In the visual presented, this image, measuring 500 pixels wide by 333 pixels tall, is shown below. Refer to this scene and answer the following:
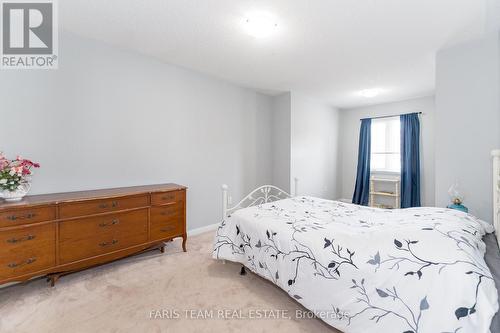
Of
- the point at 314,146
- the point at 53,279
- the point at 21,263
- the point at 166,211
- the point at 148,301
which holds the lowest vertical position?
the point at 148,301

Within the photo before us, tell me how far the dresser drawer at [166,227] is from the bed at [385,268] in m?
1.03

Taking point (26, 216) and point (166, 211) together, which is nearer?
point (26, 216)

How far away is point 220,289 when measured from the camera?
2.02 m

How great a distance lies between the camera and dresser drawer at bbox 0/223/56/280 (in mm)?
1718

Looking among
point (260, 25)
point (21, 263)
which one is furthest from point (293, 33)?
point (21, 263)

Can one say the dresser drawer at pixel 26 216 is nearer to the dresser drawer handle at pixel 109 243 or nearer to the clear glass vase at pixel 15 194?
the clear glass vase at pixel 15 194

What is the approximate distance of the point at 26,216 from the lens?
1787 mm

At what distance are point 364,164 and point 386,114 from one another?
1213 millimetres

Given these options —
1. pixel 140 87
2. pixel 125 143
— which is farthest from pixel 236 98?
pixel 125 143

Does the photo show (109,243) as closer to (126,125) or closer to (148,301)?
(148,301)

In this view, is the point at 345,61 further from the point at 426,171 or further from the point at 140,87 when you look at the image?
the point at 426,171

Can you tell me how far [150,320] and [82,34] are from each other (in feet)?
9.42

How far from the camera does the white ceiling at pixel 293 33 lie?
6.21 ft
